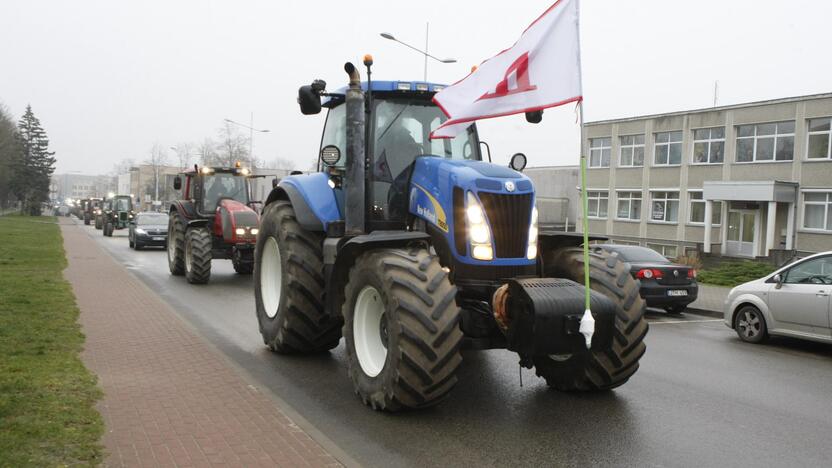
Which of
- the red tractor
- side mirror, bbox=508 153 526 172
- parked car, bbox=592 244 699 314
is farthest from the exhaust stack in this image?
the red tractor

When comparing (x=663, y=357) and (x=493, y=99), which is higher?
(x=493, y=99)

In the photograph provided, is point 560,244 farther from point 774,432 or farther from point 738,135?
point 738,135

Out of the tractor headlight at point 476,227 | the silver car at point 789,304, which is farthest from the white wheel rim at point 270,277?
the silver car at point 789,304

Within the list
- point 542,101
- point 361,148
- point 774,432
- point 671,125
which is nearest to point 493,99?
point 542,101

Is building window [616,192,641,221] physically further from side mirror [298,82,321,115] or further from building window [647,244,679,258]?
side mirror [298,82,321,115]

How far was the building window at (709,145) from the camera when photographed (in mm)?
37875

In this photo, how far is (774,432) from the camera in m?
5.64

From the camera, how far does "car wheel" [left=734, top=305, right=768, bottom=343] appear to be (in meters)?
10.4

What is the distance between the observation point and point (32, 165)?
8431cm

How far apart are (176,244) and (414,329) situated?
516 inches

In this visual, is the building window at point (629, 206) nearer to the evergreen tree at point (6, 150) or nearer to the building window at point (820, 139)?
the building window at point (820, 139)

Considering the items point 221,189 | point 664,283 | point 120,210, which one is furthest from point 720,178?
point 120,210

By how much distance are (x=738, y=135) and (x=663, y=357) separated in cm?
3213

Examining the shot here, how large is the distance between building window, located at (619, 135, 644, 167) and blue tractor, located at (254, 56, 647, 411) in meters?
38.1
